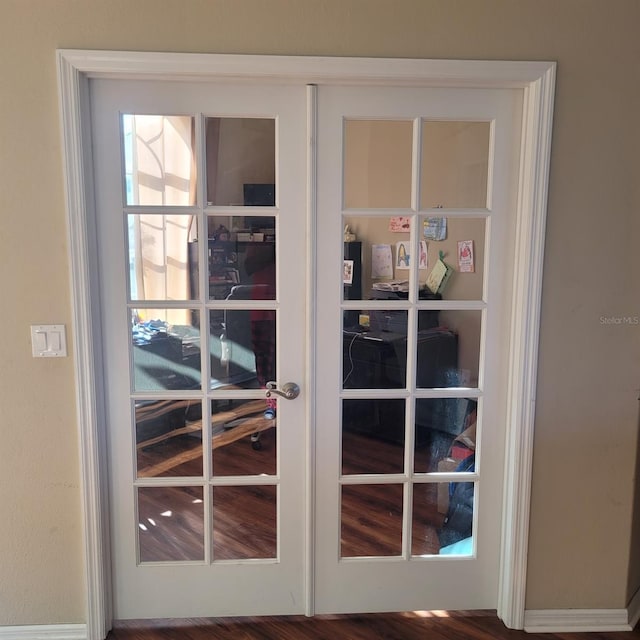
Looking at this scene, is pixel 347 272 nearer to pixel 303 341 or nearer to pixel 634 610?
pixel 303 341

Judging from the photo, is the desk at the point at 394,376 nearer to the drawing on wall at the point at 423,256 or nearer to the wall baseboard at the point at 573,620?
the drawing on wall at the point at 423,256

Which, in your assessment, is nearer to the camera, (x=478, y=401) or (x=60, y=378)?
(x=60, y=378)

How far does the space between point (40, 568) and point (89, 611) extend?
0.23m

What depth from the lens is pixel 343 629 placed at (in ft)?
6.89

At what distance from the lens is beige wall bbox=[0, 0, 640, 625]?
5.87 ft

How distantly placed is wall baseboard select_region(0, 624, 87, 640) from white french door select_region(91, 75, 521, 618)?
0.53 feet

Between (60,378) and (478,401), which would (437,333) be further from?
(60,378)

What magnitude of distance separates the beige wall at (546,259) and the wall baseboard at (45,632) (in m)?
0.03

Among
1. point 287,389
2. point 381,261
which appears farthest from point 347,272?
point 287,389

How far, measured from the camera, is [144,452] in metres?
2.06

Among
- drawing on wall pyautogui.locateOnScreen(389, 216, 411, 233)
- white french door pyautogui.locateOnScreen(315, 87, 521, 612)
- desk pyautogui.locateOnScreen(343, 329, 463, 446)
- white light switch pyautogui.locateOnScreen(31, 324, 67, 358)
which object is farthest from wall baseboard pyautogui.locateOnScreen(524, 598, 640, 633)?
white light switch pyautogui.locateOnScreen(31, 324, 67, 358)

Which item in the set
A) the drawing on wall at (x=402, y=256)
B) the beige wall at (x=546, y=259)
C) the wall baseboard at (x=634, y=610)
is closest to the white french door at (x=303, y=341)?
the drawing on wall at (x=402, y=256)

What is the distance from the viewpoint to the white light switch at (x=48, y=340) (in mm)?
1898

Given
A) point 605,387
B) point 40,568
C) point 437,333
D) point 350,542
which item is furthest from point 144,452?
point 605,387
